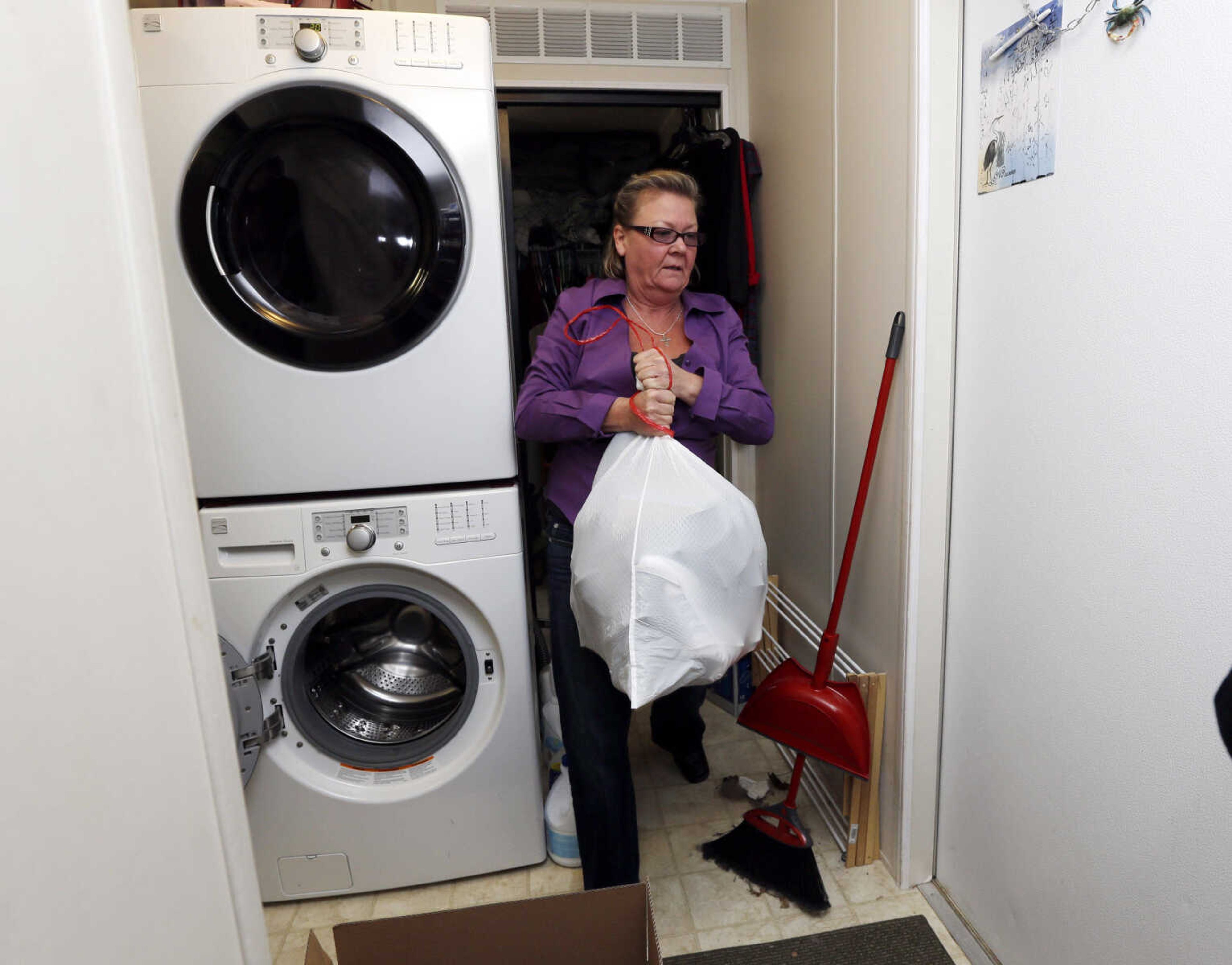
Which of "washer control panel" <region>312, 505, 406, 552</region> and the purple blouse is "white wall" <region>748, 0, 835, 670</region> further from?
"washer control panel" <region>312, 505, 406, 552</region>

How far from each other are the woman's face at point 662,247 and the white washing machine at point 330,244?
29 cm

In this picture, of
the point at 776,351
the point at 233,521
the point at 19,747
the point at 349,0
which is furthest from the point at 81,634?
the point at 776,351

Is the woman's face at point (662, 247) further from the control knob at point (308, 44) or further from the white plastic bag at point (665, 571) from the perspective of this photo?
the control knob at point (308, 44)

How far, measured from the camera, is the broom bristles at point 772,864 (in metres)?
1.56

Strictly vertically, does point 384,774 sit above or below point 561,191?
below

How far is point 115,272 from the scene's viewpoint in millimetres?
651

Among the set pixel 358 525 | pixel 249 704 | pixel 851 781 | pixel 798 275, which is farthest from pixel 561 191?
pixel 851 781

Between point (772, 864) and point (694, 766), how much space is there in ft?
1.29

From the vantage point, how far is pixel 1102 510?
1054mm

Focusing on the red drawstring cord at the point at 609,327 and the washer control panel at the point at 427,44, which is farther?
the red drawstring cord at the point at 609,327

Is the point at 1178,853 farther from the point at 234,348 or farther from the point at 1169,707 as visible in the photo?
the point at 234,348

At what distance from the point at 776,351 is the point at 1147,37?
1311 mm

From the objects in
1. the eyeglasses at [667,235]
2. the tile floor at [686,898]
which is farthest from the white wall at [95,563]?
the eyeglasses at [667,235]

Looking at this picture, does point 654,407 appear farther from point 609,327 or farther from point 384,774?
point 384,774
